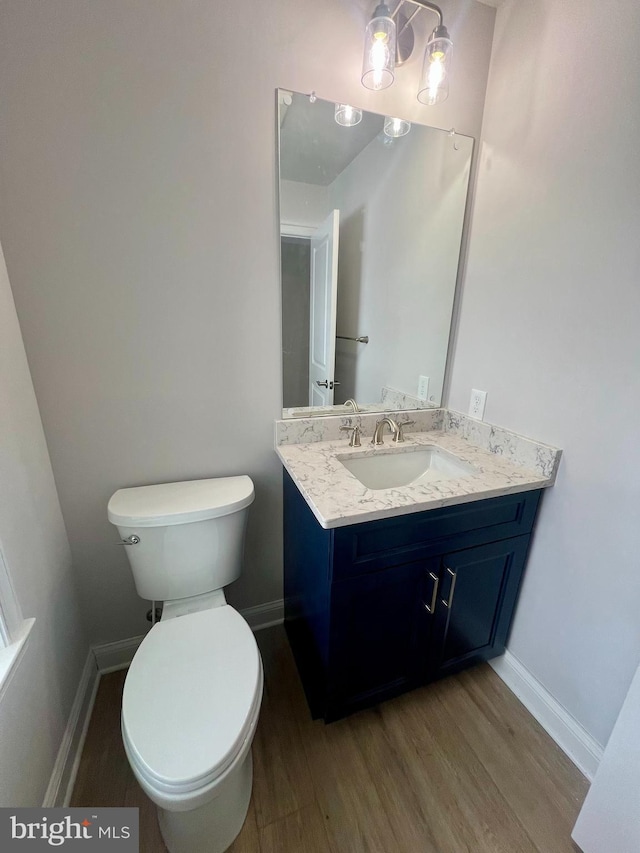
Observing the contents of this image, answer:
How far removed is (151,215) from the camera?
107 centimetres

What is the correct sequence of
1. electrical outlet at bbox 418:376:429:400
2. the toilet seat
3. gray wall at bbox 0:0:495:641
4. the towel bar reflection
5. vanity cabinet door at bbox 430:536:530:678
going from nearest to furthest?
the toilet seat, gray wall at bbox 0:0:495:641, vanity cabinet door at bbox 430:536:530:678, the towel bar reflection, electrical outlet at bbox 418:376:429:400

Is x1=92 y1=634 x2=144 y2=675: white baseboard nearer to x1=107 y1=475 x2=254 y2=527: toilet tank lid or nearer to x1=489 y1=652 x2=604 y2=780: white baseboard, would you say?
x1=107 y1=475 x2=254 y2=527: toilet tank lid

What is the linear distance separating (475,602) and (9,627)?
1.38m

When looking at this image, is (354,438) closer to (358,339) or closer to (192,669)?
(358,339)

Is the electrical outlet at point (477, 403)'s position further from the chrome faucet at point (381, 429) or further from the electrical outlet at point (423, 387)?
the chrome faucet at point (381, 429)

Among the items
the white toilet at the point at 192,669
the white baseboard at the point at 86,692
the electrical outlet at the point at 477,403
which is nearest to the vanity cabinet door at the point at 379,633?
the white toilet at the point at 192,669

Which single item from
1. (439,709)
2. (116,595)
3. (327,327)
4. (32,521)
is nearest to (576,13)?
(327,327)

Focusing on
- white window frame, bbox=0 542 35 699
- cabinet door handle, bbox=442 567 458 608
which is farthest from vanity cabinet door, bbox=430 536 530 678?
white window frame, bbox=0 542 35 699

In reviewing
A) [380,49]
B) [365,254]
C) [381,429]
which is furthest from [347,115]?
[381,429]

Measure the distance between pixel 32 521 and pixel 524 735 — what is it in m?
1.76

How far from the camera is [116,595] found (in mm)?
1344

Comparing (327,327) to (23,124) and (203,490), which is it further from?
(23,124)

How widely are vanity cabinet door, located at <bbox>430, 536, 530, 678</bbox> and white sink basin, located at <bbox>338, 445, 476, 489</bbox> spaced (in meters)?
0.30

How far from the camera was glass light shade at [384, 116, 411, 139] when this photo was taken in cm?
126
